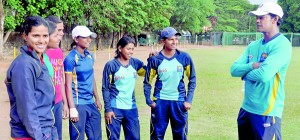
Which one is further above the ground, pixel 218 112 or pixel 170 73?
pixel 170 73

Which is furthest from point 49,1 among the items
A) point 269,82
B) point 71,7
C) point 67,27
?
point 269,82

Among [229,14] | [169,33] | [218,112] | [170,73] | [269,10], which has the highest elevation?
[229,14]

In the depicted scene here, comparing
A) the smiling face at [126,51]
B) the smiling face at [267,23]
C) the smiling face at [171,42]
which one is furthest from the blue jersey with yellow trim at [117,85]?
the smiling face at [267,23]

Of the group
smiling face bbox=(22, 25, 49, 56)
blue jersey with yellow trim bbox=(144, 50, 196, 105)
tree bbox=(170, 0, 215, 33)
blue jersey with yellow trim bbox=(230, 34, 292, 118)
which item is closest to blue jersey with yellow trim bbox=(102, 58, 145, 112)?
blue jersey with yellow trim bbox=(144, 50, 196, 105)

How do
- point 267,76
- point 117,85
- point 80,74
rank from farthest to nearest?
1. point 117,85
2. point 80,74
3. point 267,76

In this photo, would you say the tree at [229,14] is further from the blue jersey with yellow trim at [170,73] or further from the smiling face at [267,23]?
the smiling face at [267,23]

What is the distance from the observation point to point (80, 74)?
16.9ft

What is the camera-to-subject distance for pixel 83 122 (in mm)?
5199

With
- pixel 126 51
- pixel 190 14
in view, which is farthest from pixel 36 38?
→ pixel 190 14

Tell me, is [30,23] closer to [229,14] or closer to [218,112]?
[218,112]

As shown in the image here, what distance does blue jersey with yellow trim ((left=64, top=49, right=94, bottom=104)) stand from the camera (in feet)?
16.7

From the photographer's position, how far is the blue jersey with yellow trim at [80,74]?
16.7ft

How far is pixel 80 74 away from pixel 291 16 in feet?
229

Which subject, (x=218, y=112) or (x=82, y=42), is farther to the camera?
(x=218, y=112)
